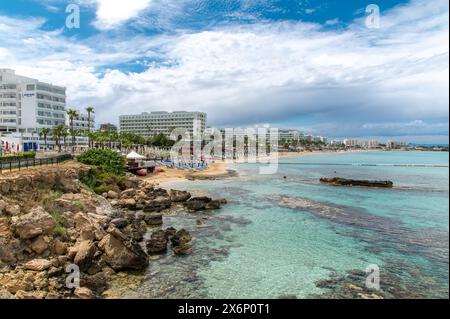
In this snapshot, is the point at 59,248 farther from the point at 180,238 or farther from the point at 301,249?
the point at 301,249

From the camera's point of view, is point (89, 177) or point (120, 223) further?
point (89, 177)

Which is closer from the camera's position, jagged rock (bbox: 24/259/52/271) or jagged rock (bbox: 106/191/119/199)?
jagged rock (bbox: 24/259/52/271)

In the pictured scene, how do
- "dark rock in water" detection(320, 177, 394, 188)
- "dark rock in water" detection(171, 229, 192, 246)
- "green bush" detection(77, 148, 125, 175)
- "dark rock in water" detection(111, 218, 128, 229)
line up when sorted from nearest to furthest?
1. "dark rock in water" detection(171, 229, 192, 246)
2. "dark rock in water" detection(111, 218, 128, 229)
3. "green bush" detection(77, 148, 125, 175)
4. "dark rock in water" detection(320, 177, 394, 188)

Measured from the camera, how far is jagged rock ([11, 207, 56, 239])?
14.8 m

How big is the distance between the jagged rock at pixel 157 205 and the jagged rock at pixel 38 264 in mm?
14565

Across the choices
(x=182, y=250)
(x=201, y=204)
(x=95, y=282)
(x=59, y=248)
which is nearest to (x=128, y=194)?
(x=201, y=204)

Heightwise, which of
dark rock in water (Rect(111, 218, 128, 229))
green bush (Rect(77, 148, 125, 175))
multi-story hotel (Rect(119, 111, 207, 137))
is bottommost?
dark rock in water (Rect(111, 218, 128, 229))

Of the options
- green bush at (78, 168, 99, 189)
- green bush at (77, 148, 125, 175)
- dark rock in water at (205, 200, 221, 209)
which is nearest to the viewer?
dark rock in water at (205, 200, 221, 209)

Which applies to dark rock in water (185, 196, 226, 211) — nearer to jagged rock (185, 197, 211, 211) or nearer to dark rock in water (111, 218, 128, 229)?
jagged rock (185, 197, 211, 211)

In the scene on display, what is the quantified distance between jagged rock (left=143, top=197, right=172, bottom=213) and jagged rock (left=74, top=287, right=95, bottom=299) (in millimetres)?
16299

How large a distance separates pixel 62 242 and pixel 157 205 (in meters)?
14.0

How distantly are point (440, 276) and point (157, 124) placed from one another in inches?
6407

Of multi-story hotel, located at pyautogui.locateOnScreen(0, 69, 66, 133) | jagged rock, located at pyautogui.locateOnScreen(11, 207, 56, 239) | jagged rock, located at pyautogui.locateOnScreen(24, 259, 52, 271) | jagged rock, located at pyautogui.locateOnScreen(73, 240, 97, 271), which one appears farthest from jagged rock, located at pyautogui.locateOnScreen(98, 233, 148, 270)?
multi-story hotel, located at pyautogui.locateOnScreen(0, 69, 66, 133)

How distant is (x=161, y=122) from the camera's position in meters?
167
